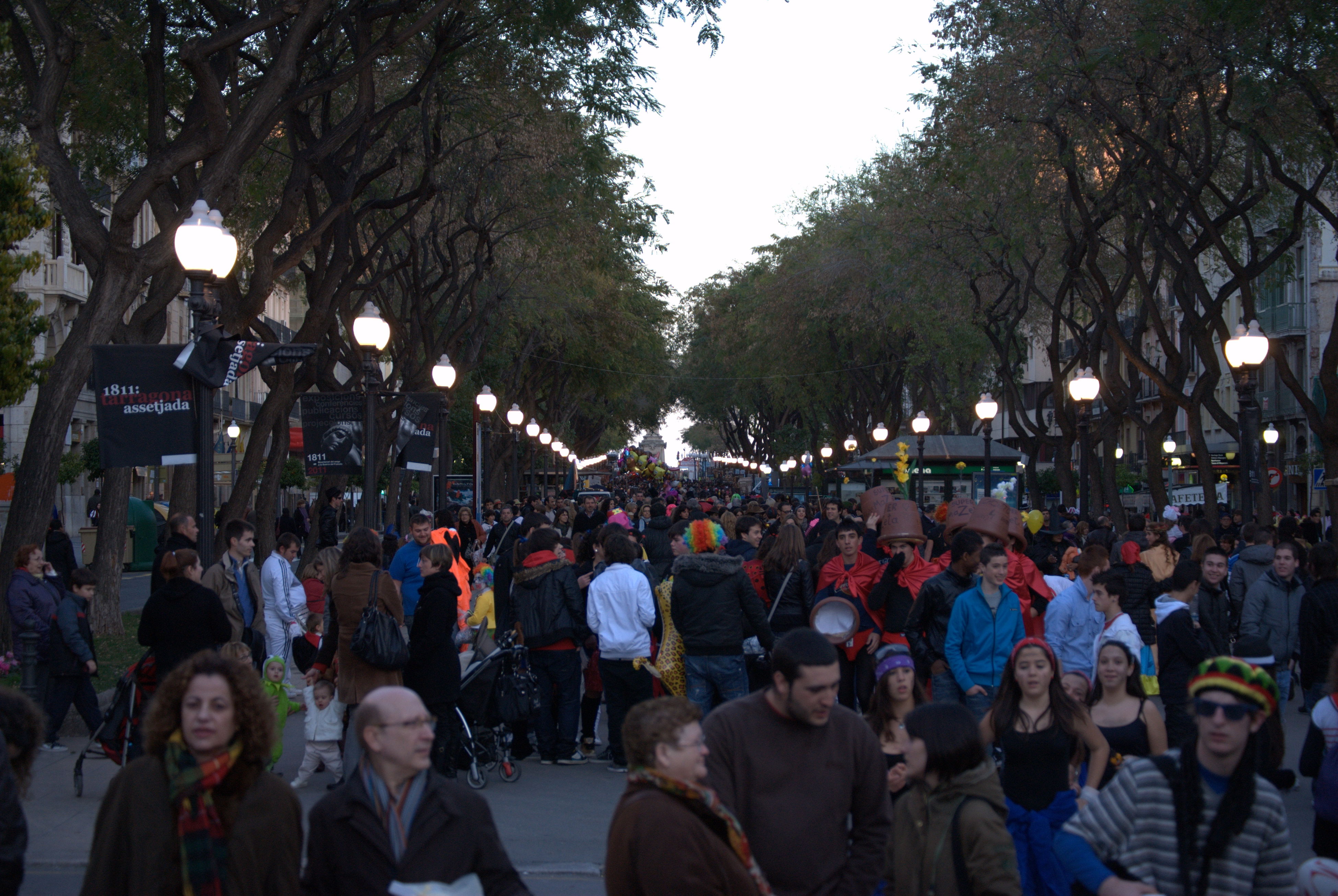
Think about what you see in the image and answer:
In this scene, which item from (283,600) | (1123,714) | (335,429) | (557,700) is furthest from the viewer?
(335,429)

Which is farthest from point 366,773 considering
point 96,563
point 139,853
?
point 96,563

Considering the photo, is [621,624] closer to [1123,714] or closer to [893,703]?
[893,703]

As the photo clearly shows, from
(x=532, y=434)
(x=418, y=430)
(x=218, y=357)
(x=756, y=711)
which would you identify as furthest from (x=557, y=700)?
(x=532, y=434)

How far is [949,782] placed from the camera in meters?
4.34

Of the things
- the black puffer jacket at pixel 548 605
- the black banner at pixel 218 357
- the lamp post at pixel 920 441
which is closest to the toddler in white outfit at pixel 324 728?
the black puffer jacket at pixel 548 605

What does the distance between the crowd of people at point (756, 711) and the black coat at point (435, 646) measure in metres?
0.02

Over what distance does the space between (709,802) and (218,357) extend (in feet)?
23.2

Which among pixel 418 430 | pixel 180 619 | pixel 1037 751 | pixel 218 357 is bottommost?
pixel 1037 751

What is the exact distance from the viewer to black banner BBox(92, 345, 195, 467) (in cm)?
952

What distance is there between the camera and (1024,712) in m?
5.62

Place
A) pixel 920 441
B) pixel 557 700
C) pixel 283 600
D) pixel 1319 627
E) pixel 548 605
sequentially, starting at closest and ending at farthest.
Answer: pixel 1319 627, pixel 548 605, pixel 557 700, pixel 283 600, pixel 920 441

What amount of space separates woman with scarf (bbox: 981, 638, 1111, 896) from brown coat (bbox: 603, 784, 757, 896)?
6.94 feet

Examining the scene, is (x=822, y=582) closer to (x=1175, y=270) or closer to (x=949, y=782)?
(x=949, y=782)

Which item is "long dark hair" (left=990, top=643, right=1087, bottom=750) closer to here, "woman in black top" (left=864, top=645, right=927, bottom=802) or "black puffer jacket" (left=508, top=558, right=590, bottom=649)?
"woman in black top" (left=864, top=645, right=927, bottom=802)
